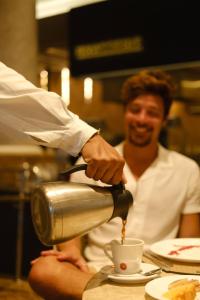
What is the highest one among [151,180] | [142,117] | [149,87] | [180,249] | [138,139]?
[149,87]

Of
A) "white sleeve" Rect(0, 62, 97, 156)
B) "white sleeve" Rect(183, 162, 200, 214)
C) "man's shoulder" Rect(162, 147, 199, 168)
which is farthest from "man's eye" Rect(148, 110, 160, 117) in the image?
"white sleeve" Rect(0, 62, 97, 156)

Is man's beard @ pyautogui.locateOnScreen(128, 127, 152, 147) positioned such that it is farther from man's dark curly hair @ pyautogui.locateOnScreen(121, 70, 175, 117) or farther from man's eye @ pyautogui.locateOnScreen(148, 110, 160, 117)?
man's dark curly hair @ pyautogui.locateOnScreen(121, 70, 175, 117)

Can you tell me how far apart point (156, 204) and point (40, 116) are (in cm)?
109

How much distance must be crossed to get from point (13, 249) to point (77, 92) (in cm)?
361

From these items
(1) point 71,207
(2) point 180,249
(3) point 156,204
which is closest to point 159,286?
(1) point 71,207

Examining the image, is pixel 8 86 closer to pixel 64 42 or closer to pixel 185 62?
pixel 185 62

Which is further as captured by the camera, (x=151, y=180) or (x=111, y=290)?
(x=151, y=180)

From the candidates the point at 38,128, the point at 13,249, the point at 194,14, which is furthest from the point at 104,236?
the point at 13,249

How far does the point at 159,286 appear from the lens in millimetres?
1122

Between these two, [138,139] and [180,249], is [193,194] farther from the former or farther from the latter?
[180,249]

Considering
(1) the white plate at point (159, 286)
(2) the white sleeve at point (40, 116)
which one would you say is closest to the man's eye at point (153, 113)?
(2) the white sleeve at point (40, 116)

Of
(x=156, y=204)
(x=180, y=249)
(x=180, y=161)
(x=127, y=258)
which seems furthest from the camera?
(x=180, y=161)

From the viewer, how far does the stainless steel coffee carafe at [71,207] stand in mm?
1117

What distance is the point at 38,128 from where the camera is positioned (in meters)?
1.31
